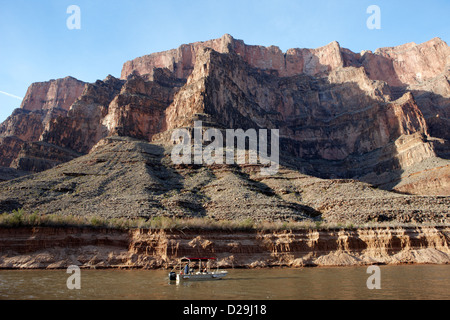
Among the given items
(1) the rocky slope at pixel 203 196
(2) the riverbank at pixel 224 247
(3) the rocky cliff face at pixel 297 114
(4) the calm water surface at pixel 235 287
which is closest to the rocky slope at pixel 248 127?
(1) the rocky slope at pixel 203 196

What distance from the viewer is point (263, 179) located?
68188 millimetres

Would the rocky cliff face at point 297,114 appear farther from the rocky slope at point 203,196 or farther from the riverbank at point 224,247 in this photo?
the riverbank at point 224,247

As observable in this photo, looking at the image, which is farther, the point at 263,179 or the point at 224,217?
the point at 263,179

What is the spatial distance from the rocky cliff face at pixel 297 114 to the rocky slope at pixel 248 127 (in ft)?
2.00

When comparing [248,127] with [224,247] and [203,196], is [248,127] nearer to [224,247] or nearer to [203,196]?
[203,196]

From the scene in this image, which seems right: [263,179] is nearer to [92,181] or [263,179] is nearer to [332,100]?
[92,181]

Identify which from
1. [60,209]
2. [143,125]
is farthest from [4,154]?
[60,209]

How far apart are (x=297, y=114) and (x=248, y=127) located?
209 ft

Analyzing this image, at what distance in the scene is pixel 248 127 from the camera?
12262 cm

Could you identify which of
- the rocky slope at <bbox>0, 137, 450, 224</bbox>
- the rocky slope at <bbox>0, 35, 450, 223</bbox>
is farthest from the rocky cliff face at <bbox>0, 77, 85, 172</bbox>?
the rocky slope at <bbox>0, 137, 450, 224</bbox>

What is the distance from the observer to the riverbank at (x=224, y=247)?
33.2 m

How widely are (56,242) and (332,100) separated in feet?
553
